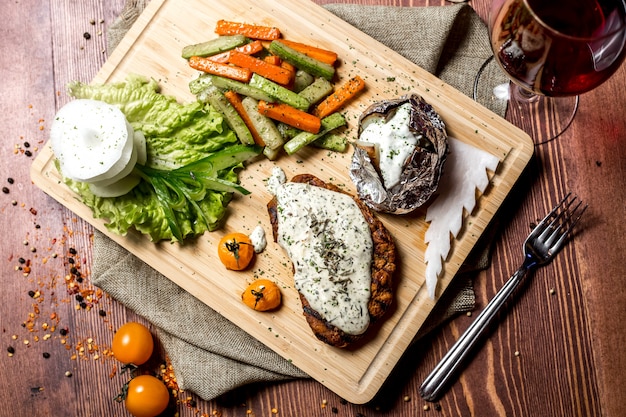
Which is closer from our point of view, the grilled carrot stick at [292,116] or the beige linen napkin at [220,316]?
the grilled carrot stick at [292,116]

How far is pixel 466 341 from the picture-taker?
138 inches

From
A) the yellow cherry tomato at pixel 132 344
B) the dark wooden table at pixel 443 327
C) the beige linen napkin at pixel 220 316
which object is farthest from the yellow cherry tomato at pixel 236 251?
the dark wooden table at pixel 443 327

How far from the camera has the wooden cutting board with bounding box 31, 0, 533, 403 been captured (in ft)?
11.3

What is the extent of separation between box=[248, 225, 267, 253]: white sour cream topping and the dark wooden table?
90 centimetres

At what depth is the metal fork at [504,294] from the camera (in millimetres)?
3498

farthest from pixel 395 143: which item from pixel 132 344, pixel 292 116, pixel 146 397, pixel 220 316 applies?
pixel 146 397

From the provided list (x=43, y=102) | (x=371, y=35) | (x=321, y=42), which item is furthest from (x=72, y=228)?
(x=371, y=35)

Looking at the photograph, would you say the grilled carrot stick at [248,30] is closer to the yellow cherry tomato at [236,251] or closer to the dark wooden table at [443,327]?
the dark wooden table at [443,327]

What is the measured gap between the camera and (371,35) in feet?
12.1

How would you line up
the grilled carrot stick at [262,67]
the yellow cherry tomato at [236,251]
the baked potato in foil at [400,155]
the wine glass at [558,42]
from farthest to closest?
the grilled carrot stick at [262,67], the yellow cherry tomato at [236,251], the baked potato in foil at [400,155], the wine glass at [558,42]

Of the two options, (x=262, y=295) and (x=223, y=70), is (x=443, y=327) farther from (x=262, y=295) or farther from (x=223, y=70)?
(x=223, y=70)

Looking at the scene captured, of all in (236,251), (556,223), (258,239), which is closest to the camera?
(236,251)

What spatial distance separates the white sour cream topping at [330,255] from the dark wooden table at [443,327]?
62 centimetres

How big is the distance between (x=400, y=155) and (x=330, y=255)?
68cm
